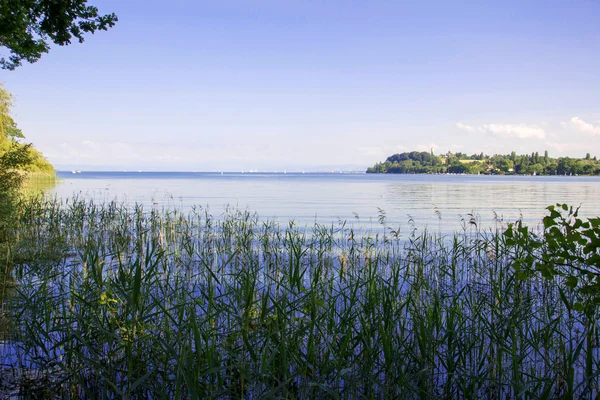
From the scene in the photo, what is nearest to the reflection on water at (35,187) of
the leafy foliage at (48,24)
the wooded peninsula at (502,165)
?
the leafy foliage at (48,24)

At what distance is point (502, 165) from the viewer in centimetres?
15550

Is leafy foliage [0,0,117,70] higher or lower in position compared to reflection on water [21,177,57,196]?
higher

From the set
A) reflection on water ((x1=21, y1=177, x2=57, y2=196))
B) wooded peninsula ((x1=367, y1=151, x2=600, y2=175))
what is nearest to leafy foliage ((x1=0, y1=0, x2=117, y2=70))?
reflection on water ((x1=21, y1=177, x2=57, y2=196))

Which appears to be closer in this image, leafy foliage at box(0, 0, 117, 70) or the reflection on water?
leafy foliage at box(0, 0, 117, 70)

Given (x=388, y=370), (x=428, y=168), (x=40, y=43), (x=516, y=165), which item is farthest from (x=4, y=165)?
(x=428, y=168)

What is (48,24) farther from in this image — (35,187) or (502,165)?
(502,165)

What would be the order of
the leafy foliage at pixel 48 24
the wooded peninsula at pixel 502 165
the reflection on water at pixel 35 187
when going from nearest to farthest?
the leafy foliage at pixel 48 24, the reflection on water at pixel 35 187, the wooded peninsula at pixel 502 165

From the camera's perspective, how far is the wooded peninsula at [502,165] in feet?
443

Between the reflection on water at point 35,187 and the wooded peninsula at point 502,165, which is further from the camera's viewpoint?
the wooded peninsula at point 502,165

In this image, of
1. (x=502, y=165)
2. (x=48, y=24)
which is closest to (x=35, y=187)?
(x=48, y=24)

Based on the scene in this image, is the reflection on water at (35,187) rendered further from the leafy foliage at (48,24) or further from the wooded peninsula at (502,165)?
the wooded peninsula at (502,165)

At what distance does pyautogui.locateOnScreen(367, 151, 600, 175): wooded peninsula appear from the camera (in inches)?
5315

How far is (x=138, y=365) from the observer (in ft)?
14.4

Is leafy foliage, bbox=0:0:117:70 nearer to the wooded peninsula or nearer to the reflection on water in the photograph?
the reflection on water
